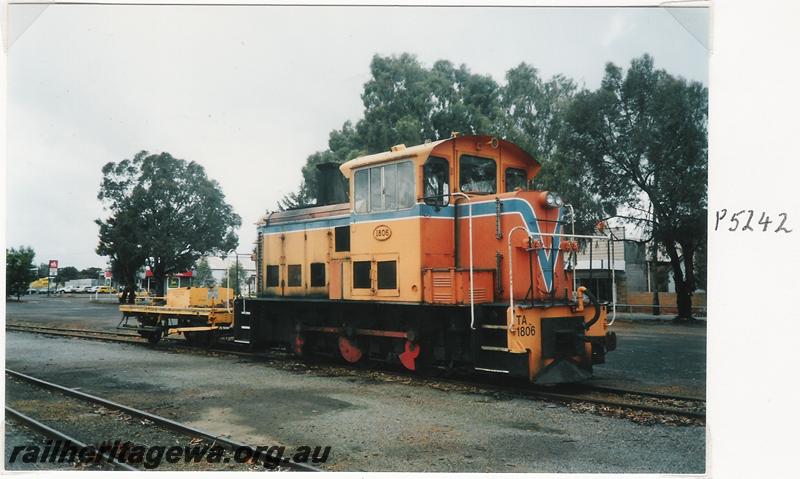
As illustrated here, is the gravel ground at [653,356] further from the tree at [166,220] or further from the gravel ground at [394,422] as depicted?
the tree at [166,220]

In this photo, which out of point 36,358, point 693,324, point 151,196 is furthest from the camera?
point 151,196

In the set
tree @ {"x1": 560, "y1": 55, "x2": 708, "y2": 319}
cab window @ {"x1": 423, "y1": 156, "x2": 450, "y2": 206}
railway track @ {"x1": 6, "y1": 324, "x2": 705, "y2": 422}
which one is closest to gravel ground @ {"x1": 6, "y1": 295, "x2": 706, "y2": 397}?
railway track @ {"x1": 6, "y1": 324, "x2": 705, "y2": 422}

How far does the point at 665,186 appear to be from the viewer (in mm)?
13148

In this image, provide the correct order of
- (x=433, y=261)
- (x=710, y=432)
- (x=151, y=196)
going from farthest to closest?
1. (x=151, y=196)
2. (x=433, y=261)
3. (x=710, y=432)

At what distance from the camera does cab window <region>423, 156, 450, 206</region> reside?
8195mm

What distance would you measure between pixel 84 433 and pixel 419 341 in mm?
4397

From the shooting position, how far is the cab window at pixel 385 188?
832cm

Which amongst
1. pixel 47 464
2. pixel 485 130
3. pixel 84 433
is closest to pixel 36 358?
pixel 84 433

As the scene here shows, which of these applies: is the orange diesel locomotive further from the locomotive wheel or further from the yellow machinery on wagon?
the yellow machinery on wagon

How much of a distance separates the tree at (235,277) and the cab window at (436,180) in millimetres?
5872

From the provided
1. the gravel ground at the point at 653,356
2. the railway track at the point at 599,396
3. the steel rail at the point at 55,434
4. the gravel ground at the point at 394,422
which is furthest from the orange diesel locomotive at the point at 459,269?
the steel rail at the point at 55,434

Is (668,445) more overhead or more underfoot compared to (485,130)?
more underfoot

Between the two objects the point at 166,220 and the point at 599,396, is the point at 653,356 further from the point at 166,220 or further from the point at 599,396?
the point at 166,220

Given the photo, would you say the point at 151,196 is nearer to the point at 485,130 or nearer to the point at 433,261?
the point at 485,130
